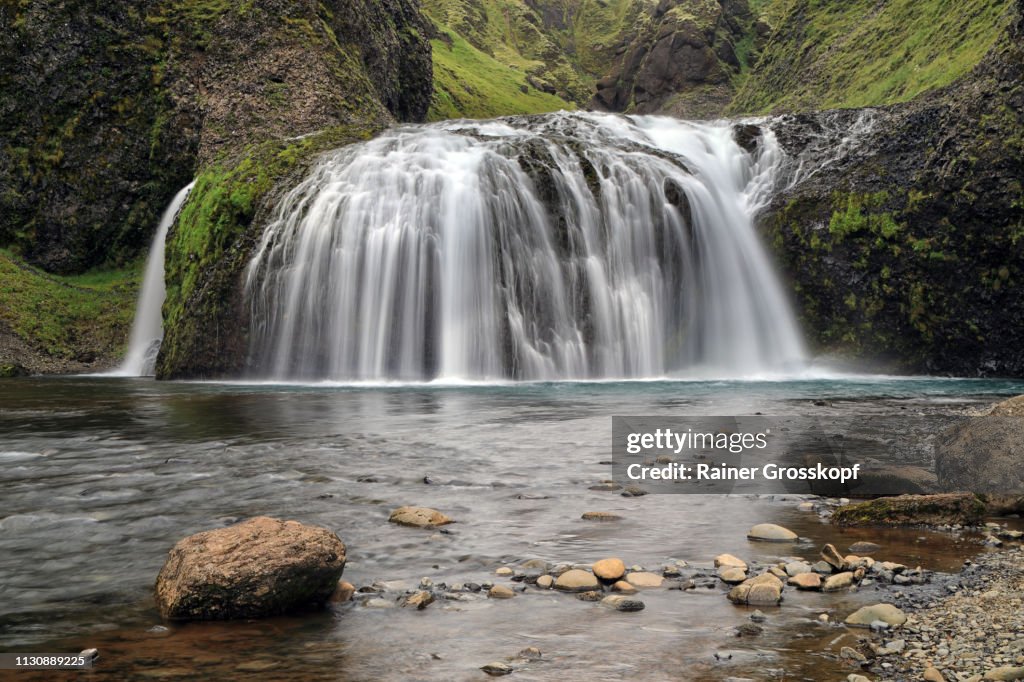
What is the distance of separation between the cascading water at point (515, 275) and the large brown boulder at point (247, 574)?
60.9 ft

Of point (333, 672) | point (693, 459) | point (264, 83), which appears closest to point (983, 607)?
point (333, 672)

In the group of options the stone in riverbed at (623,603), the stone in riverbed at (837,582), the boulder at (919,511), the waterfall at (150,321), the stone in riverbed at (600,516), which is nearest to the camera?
the stone in riverbed at (623,603)

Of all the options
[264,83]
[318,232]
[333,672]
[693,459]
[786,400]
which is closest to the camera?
[333,672]

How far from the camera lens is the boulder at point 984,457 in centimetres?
752

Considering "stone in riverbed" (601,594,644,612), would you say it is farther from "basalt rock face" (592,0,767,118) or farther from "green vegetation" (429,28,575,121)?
"basalt rock face" (592,0,767,118)

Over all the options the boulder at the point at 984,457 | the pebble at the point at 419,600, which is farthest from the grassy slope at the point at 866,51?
the pebble at the point at 419,600

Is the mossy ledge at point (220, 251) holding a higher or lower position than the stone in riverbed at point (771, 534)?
higher

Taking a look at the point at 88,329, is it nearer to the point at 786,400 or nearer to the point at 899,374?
the point at 786,400

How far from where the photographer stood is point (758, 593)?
17.2 ft

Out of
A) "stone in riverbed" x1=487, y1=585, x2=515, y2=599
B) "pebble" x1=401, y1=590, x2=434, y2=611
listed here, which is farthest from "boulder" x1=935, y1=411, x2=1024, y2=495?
"pebble" x1=401, y1=590, x2=434, y2=611

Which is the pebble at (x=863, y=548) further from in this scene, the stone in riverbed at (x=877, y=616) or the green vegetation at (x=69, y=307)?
the green vegetation at (x=69, y=307)

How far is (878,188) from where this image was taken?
2666 cm

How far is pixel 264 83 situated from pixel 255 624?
38.3m

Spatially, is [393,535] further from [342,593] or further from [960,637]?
[960,637]
